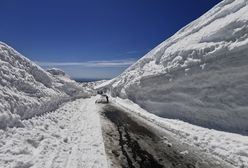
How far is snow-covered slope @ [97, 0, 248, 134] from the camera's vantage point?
15242 millimetres

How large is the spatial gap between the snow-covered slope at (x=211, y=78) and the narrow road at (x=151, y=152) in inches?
170

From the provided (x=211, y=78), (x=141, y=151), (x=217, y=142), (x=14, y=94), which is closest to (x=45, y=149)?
(x=141, y=151)

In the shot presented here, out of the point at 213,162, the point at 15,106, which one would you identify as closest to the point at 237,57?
the point at 213,162

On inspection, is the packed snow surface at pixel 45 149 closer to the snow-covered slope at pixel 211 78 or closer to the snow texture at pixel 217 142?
the snow texture at pixel 217 142

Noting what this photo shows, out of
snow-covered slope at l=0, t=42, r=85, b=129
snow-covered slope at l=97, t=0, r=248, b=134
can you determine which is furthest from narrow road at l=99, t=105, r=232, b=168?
snow-covered slope at l=97, t=0, r=248, b=134

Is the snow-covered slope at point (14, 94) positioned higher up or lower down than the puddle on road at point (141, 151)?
higher up

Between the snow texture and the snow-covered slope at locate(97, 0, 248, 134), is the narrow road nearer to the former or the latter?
the snow texture

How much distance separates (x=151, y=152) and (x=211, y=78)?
984 cm

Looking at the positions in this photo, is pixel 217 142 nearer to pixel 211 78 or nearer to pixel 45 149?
pixel 211 78

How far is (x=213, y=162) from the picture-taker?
9227 mm

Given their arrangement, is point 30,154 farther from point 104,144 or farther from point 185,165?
point 185,165

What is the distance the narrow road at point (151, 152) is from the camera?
29.2ft

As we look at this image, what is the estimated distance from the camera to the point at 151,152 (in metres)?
10.3

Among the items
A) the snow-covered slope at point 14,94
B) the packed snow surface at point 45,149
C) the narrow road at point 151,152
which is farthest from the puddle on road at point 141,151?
the snow-covered slope at point 14,94
